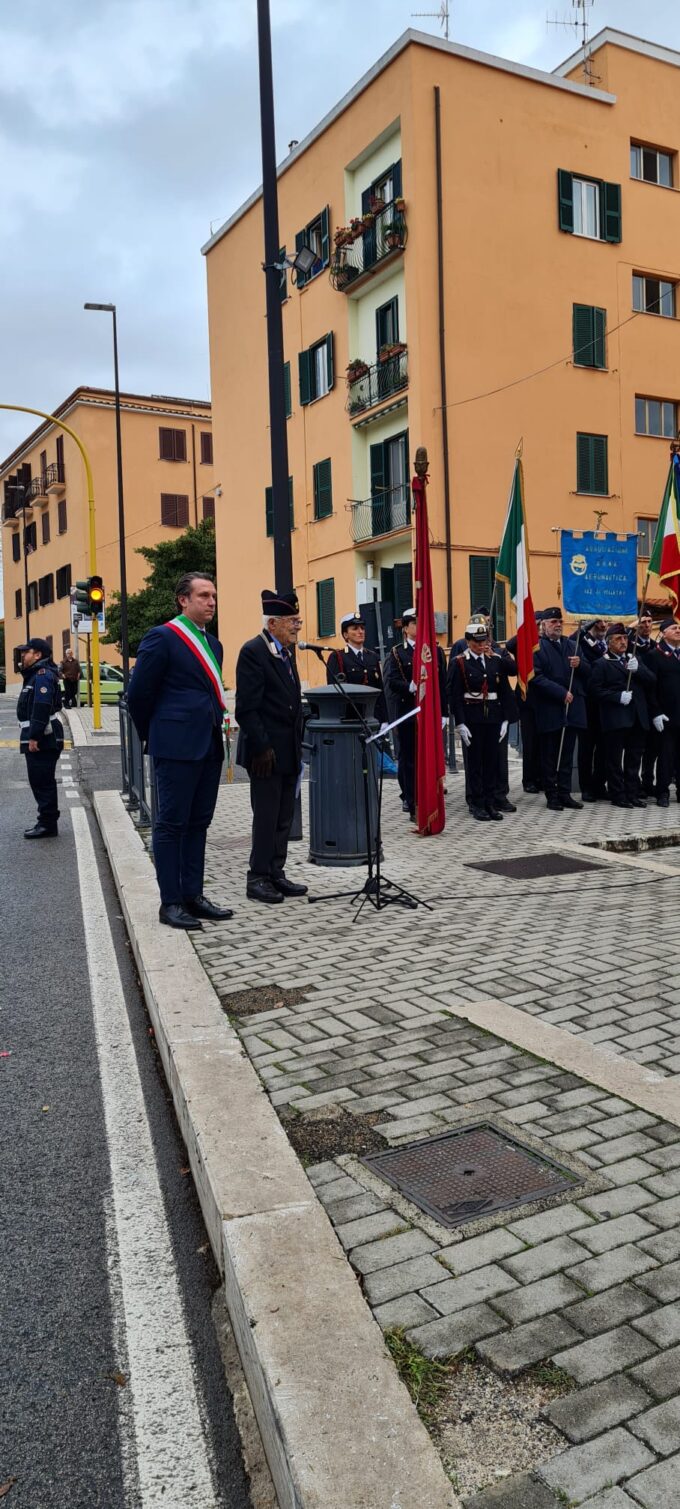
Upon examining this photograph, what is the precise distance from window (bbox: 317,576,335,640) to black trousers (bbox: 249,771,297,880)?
73.8 ft

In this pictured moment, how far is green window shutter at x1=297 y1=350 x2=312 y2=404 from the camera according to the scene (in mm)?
30281

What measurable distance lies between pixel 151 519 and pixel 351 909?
2009 inches

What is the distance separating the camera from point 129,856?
28.9 ft

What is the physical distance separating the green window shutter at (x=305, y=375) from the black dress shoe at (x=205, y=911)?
84.4ft

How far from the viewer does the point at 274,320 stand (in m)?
9.70

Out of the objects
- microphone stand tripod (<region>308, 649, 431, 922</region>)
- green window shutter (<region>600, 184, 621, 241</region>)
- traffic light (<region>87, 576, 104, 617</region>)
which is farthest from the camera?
green window shutter (<region>600, 184, 621, 241</region>)

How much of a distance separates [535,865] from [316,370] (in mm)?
24331

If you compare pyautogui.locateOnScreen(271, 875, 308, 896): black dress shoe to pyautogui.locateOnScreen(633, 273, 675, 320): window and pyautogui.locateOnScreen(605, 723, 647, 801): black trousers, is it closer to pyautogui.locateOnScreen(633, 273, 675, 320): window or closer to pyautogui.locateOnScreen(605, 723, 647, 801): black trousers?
pyautogui.locateOnScreen(605, 723, 647, 801): black trousers

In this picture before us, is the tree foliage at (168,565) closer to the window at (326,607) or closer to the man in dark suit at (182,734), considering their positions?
the window at (326,607)

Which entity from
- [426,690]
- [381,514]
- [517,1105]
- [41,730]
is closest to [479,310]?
[381,514]

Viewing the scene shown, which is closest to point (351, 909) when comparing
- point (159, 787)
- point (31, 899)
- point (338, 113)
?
point (159, 787)

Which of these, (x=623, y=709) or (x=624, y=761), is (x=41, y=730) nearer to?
(x=623, y=709)

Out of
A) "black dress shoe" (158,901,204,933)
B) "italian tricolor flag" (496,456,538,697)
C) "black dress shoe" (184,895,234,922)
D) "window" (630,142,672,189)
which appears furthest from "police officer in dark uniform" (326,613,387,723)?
"window" (630,142,672,189)

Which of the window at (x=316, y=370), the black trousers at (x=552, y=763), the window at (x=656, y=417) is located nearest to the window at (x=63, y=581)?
the window at (x=316, y=370)
